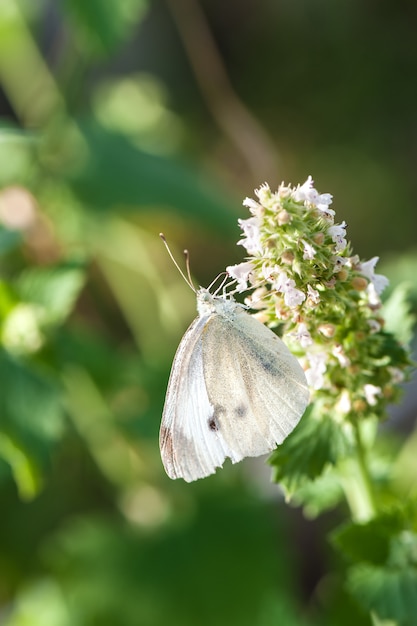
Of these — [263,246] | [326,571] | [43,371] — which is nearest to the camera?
[263,246]

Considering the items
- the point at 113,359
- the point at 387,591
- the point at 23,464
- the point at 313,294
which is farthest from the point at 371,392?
the point at 113,359

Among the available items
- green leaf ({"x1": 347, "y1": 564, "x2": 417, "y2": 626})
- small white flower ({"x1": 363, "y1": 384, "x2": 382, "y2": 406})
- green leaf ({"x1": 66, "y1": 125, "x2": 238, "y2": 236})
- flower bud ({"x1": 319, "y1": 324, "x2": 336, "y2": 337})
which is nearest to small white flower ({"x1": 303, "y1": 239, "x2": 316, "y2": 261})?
flower bud ({"x1": 319, "y1": 324, "x2": 336, "y2": 337})

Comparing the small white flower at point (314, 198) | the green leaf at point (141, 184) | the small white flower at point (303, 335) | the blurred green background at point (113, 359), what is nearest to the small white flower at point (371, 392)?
the small white flower at point (303, 335)

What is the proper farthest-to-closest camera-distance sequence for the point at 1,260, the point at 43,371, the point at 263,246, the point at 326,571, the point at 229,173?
the point at 229,173 < the point at 326,571 < the point at 1,260 < the point at 43,371 < the point at 263,246

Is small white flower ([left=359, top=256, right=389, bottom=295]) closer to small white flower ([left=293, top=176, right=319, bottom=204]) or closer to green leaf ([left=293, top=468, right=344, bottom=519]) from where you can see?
small white flower ([left=293, top=176, right=319, bottom=204])

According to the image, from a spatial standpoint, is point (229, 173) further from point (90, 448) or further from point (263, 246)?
point (263, 246)

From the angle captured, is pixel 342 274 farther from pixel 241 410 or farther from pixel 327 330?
pixel 241 410

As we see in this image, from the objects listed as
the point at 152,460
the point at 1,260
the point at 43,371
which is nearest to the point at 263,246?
the point at 43,371
